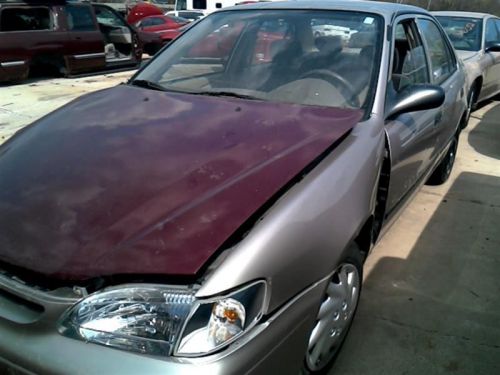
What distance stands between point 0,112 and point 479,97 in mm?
7171

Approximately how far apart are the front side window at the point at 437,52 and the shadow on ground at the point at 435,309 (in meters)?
1.18

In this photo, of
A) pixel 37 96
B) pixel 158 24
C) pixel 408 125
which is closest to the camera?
pixel 408 125

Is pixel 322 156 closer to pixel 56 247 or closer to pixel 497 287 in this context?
pixel 56 247

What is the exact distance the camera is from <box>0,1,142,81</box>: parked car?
8766 mm

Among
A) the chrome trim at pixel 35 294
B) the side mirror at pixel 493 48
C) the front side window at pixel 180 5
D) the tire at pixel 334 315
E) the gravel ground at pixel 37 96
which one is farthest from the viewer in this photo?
the front side window at pixel 180 5

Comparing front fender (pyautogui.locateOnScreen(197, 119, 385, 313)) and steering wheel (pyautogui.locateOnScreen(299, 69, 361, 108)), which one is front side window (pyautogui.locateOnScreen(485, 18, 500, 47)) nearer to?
steering wheel (pyautogui.locateOnScreen(299, 69, 361, 108))

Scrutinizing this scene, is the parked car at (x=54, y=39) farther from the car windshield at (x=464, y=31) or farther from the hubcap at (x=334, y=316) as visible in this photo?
the hubcap at (x=334, y=316)

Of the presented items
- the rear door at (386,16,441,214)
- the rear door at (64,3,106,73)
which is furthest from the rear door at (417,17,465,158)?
the rear door at (64,3,106,73)

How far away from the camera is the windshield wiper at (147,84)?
301 centimetres

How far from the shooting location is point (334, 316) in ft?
7.11

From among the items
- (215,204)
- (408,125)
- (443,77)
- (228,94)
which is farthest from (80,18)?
(215,204)

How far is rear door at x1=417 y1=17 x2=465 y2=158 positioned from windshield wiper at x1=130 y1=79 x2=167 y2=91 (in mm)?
1898

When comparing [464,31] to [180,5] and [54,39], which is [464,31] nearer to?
[54,39]

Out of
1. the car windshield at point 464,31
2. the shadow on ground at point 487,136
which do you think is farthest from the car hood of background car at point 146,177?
the car windshield at point 464,31
